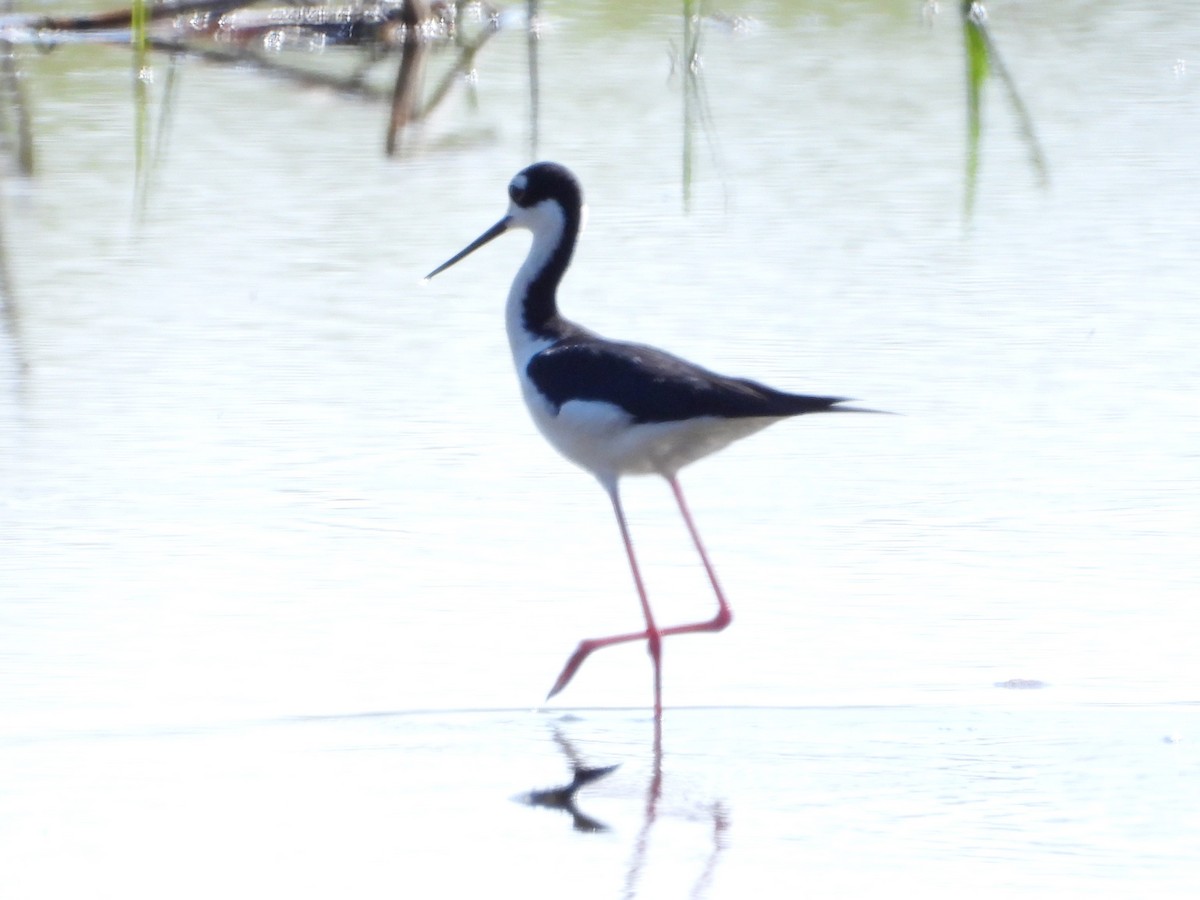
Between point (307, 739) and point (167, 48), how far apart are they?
29.4ft

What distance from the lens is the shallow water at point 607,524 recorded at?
3727mm

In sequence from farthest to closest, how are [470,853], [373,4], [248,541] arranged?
[373,4] → [248,541] → [470,853]

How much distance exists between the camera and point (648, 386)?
15.3 feet

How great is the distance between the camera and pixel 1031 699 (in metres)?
4.24

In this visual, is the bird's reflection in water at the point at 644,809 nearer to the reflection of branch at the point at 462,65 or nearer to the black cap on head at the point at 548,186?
the black cap on head at the point at 548,186

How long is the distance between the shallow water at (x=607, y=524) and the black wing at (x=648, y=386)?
0.47 metres

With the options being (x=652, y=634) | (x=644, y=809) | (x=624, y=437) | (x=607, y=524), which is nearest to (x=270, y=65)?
(x=607, y=524)

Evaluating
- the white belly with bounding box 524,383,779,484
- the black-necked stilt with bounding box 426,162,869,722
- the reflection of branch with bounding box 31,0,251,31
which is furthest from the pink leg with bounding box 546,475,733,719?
the reflection of branch with bounding box 31,0,251,31

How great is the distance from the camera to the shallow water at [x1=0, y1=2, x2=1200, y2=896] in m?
3.73

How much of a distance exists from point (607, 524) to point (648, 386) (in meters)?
0.81

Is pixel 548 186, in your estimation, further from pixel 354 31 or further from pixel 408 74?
pixel 354 31

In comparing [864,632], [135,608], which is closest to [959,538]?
[864,632]

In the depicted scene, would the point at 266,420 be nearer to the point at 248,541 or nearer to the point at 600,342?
the point at 248,541

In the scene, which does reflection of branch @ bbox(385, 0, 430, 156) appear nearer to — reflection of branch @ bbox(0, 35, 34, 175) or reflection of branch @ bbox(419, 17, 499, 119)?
reflection of branch @ bbox(419, 17, 499, 119)
